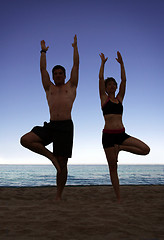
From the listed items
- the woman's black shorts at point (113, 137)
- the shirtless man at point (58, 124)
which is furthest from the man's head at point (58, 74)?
the woman's black shorts at point (113, 137)

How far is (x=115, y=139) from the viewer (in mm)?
4211

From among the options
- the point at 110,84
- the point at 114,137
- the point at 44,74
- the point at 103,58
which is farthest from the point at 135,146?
the point at 44,74

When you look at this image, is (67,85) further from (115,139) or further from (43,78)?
(115,139)

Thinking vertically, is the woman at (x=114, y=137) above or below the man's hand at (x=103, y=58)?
below

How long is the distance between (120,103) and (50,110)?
1.40 meters

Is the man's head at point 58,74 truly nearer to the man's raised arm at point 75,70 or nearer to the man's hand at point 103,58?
the man's raised arm at point 75,70

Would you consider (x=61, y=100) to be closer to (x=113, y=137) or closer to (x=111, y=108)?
(x=111, y=108)

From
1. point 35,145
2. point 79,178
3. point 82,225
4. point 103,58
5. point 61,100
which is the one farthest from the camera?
point 79,178

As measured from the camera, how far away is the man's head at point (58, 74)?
14.3ft

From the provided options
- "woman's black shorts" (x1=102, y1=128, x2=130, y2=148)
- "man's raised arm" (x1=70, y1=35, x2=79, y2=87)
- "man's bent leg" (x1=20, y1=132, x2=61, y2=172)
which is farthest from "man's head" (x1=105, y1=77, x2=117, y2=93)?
"man's bent leg" (x1=20, y1=132, x2=61, y2=172)

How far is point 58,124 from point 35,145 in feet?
1.87

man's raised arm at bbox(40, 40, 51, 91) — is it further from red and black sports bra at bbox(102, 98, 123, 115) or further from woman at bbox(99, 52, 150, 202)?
red and black sports bra at bbox(102, 98, 123, 115)

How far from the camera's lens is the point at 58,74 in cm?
436

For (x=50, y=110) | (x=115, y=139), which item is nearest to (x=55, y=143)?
(x=50, y=110)
